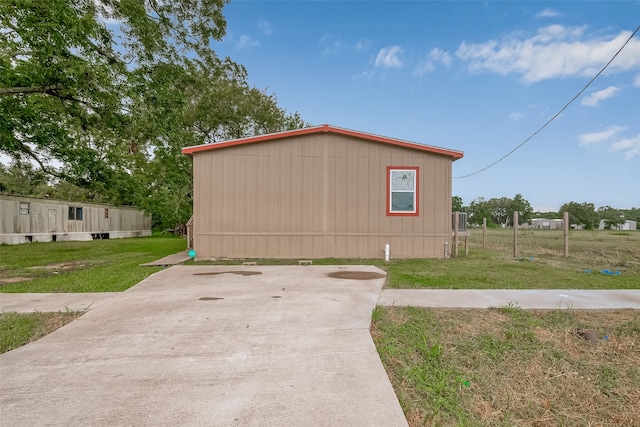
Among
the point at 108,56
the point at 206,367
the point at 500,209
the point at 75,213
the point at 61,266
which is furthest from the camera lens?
the point at 500,209

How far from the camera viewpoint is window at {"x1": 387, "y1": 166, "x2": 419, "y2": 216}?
8117mm

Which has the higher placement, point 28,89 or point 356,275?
point 28,89

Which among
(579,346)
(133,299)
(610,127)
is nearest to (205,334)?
(133,299)

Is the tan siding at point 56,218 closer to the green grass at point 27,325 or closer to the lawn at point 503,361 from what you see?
the lawn at point 503,361

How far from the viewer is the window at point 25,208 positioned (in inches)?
551

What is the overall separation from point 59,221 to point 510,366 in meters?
19.9

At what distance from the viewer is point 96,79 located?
795 centimetres

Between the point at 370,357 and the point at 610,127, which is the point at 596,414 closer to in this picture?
the point at 370,357

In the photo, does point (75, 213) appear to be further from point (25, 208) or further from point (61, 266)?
point (61, 266)

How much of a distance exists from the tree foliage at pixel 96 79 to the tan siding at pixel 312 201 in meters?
3.56

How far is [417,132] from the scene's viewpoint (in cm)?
1591

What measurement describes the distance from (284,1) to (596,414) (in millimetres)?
14364

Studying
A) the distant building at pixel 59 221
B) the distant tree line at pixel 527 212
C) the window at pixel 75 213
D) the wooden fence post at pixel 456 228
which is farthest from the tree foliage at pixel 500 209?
the window at pixel 75 213

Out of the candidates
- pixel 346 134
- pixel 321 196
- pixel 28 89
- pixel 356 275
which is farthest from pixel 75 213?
pixel 356 275
